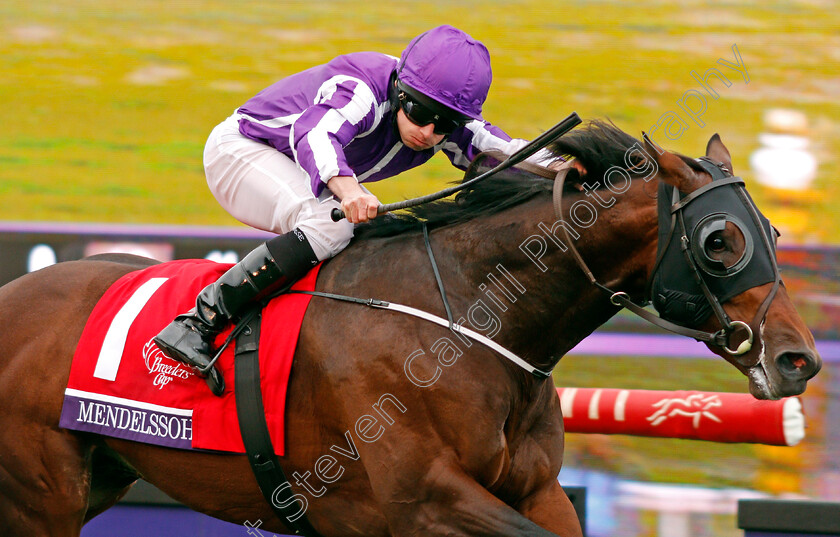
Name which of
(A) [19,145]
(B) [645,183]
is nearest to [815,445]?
(B) [645,183]

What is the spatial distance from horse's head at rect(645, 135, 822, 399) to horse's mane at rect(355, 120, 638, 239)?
0.67ft

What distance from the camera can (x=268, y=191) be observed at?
301 centimetres

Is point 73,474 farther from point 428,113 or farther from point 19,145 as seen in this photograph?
point 19,145

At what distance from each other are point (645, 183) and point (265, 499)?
4.83 ft

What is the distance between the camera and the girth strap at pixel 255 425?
276 centimetres

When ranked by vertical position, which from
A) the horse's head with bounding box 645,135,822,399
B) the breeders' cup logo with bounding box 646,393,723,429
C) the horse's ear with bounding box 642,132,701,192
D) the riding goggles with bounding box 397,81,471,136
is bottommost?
the breeders' cup logo with bounding box 646,393,723,429

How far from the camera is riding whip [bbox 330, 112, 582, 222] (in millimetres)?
2518

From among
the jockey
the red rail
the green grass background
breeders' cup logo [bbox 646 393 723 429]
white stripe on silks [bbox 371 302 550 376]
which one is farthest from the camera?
the green grass background

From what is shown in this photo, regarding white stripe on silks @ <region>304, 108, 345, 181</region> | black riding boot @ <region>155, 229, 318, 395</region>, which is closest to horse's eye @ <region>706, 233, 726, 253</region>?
white stripe on silks @ <region>304, 108, 345, 181</region>

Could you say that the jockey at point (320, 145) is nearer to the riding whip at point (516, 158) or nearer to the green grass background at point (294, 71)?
the riding whip at point (516, 158)

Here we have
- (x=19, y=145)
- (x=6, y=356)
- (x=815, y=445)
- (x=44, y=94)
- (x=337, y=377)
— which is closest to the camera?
(x=337, y=377)

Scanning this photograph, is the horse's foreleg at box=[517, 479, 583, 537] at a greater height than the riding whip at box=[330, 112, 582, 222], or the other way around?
the riding whip at box=[330, 112, 582, 222]

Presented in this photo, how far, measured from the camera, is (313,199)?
9.55 ft

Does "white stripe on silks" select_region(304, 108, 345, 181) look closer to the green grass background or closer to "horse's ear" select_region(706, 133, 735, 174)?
"horse's ear" select_region(706, 133, 735, 174)
